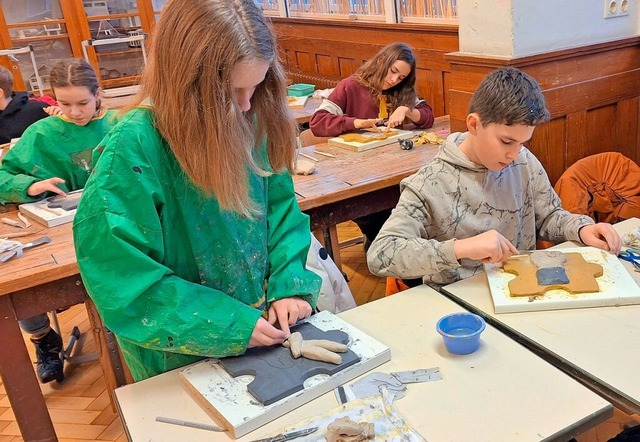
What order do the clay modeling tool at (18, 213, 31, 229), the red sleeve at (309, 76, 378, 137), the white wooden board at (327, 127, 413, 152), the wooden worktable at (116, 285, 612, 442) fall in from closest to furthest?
1. the wooden worktable at (116, 285, 612, 442)
2. the clay modeling tool at (18, 213, 31, 229)
3. the white wooden board at (327, 127, 413, 152)
4. the red sleeve at (309, 76, 378, 137)

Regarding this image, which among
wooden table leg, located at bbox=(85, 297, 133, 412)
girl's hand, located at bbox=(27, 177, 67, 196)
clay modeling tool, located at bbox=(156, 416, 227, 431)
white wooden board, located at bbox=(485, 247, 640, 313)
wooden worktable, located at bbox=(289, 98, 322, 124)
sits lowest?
wooden table leg, located at bbox=(85, 297, 133, 412)

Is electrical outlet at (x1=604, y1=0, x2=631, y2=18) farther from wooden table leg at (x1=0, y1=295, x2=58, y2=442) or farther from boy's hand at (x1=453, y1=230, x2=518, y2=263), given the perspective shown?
wooden table leg at (x1=0, y1=295, x2=58, y2=442)

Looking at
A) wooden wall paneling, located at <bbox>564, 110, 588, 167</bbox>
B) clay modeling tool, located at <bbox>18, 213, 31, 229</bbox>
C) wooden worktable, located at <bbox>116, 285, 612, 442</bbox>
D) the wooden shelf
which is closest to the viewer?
wooden worktable, located at <bbox>116, 285, 612, 442</bbox>

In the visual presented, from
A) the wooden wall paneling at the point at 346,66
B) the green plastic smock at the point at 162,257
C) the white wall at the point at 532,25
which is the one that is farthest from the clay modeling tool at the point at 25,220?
the wooden wall paneling at the point at 346,66

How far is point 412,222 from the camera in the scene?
1603mm

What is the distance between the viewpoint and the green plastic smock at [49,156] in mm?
2307

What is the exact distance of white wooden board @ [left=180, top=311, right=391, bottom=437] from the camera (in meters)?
1.02

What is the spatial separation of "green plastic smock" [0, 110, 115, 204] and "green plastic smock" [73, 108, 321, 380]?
1373 millimetres

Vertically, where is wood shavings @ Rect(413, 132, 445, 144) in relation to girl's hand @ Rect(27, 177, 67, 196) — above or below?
below

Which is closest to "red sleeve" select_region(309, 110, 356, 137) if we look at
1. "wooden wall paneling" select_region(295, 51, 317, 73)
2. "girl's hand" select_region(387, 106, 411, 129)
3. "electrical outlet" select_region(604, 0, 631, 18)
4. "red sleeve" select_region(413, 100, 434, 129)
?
"girl's hand" select_region(387, 106, 411, 129)

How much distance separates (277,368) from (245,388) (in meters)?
0.07

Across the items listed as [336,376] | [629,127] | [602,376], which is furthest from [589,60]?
[336,376]

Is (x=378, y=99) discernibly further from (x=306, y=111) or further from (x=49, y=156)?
(x=49, y=156)

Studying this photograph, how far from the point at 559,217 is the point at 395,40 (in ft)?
7.95
